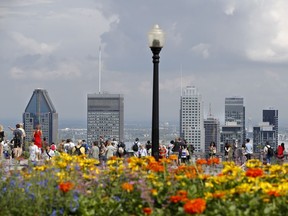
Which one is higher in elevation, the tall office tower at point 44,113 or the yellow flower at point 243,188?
the tall office tower at point 44,113

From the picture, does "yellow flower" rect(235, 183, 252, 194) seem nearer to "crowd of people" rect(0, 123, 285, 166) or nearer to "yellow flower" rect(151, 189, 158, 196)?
"yellow flower" rect(151, 189, 158, 196)

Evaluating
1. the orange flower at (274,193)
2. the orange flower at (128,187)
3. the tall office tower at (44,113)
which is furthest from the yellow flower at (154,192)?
the tall office tower at (44,113)

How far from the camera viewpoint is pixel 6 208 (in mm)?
9672

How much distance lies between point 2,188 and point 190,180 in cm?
266

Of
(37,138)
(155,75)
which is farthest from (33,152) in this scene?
(155,75)

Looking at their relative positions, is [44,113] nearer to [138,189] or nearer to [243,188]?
[138,189]

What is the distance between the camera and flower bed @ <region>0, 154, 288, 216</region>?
28.5 feet

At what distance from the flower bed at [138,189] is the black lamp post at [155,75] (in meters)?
4.37

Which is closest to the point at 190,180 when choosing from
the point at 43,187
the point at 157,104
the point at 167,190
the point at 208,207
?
the point at 167,190

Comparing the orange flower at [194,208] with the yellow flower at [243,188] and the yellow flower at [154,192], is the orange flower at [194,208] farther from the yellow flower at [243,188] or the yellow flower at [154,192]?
the yellow flower at [154,192]

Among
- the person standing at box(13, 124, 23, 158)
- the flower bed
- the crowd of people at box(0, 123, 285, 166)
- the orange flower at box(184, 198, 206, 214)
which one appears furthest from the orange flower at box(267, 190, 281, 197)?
the person standing at box(13, 124, 23, 158)

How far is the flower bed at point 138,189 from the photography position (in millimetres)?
8672

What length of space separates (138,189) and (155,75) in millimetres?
6180

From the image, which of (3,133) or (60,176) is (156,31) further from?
Answer: (3,133)
